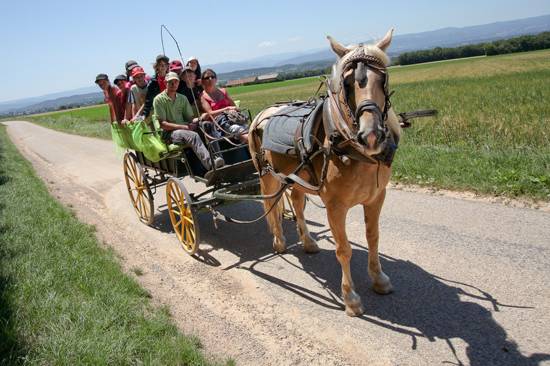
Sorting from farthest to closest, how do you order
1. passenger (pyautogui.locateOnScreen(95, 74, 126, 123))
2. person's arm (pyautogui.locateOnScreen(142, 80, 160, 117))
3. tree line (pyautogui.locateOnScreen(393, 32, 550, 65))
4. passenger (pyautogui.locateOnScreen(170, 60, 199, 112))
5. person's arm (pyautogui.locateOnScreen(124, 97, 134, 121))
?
tree line (pyautogui.locateOnScreen(393, 32, 550, 65)), passenger (pyautogui.locateOnScreen(95, 74, 126, 123)), person's arm (pyautogui.locateOnScreen(124, 97, 134, 121)), passenger (pyautogui.locateOnScreen(170, 60, 199, 112)), person's arm (pyautogui.locateOnScreen(142, 80, 160, 117))

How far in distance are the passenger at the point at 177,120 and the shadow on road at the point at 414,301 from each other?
1.41m

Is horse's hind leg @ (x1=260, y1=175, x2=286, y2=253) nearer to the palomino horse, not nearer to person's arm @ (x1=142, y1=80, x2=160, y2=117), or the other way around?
the palomino horse

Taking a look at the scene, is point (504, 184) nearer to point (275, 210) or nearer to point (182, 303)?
point (275, 210)

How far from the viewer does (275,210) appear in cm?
562

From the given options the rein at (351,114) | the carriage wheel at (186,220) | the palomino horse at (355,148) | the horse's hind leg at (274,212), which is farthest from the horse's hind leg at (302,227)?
the rein at (351,114)

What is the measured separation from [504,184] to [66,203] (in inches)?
340

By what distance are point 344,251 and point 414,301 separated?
2.75 ft

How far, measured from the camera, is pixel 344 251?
408 cm

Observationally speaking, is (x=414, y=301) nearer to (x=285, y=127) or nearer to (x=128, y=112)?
(x=285, y=127)

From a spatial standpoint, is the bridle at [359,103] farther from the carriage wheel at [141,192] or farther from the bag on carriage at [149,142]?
the carriage wheel at [141,192]

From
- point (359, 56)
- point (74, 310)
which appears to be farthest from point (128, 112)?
point (359, 56)

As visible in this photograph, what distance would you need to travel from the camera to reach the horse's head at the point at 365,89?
2.95 metres

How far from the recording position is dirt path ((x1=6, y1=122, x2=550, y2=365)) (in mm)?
3500

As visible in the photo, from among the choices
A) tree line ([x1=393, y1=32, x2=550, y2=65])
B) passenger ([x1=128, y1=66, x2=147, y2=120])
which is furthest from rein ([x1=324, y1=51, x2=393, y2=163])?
tree line ([x1=393, y1=32, x2=550, y2=65])
